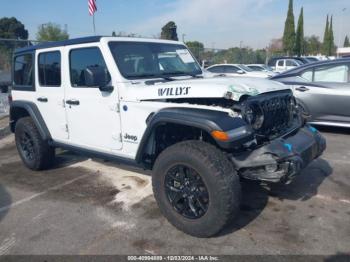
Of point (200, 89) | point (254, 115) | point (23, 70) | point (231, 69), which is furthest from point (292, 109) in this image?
point (231, 69)

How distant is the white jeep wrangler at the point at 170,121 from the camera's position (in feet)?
10.3

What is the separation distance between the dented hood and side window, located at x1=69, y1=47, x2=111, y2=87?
0.46 meters

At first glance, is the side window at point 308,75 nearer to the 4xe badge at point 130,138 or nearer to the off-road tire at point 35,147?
the 4xe badge at point 130,138

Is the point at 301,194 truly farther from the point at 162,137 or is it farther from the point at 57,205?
the point at 57,205

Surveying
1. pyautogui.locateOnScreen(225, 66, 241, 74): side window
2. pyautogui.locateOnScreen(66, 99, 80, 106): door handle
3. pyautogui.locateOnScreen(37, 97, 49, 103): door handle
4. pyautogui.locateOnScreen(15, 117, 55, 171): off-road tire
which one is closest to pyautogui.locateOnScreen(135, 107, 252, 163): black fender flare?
pyautogui.locateOnScreen(66, 99, 80, 106): door handle

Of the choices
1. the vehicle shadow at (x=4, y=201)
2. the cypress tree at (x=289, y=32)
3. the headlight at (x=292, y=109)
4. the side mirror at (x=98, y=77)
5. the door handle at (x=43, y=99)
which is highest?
the cypress tree at (x=289, y=32)

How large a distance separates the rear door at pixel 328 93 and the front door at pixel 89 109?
171 inches

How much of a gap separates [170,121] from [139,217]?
46.7 inches

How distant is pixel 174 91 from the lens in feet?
11.5

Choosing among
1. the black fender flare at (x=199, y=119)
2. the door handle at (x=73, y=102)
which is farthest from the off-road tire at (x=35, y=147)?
the black fender flare at (x=199, y=119)

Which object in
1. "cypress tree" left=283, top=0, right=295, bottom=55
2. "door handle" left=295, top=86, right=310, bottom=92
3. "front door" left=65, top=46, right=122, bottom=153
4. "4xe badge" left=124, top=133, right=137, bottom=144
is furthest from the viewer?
"cypress tree" left=283, top=0, right=295, bottom=55

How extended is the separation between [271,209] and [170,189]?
122cm

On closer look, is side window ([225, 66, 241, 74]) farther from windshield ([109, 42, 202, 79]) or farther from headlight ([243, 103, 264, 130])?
headlight ([243, 103, 264, 130])

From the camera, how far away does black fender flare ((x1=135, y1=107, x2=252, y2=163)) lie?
3.04m
